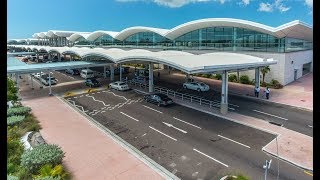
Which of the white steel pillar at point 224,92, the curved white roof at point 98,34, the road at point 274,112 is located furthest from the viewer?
the curved white roof at point 98,34

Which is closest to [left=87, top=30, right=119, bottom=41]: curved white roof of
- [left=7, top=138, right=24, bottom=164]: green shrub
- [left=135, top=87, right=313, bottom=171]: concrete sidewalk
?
[left=135, top=87, right=313, bottom=171]: concrete sidewalk

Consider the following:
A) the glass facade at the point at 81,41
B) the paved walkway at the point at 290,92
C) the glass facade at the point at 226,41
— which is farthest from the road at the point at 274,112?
the glass facade at the point at 81,41

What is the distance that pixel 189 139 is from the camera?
18.9m

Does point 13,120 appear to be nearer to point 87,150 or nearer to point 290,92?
point 87,150

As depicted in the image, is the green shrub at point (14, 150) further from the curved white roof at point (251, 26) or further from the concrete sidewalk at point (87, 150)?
the curved white roof at point (251, 26)

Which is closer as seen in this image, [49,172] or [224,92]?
[49,172]

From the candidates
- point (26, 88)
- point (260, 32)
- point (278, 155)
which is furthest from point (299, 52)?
point (26, 88)

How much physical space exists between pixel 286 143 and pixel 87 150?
13400mm

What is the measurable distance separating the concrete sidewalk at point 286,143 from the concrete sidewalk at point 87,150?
8.10 meters

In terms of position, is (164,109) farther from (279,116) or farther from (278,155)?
(278,155)

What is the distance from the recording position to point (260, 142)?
1833 cm

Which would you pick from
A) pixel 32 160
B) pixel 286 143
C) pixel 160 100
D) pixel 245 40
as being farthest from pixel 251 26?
pixel 32 160

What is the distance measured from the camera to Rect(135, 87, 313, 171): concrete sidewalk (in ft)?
51.2

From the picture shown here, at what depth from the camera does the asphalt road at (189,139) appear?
14.7 m
